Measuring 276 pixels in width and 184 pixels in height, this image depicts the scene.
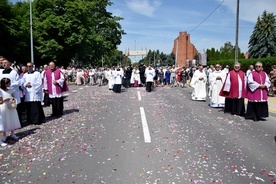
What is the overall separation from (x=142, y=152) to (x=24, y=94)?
4.94 m

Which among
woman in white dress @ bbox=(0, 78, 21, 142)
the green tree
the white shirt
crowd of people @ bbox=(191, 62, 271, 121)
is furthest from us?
the green tree

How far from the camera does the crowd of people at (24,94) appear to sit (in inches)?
291

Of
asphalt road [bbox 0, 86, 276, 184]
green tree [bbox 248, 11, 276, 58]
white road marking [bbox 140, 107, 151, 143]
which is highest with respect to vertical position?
green tree [bbox 248, 11, 276, 58]

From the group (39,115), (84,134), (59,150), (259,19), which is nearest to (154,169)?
(59,150)

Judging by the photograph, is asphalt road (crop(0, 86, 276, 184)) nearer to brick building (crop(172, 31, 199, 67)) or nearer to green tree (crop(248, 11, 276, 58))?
green tree (crop(248, 11, 276, 58))

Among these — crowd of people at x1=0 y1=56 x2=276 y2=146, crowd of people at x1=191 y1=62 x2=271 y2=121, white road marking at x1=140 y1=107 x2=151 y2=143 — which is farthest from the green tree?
white road marking at x1=140 y1=107 x2=151 y2=143

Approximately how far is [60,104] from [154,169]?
645cm

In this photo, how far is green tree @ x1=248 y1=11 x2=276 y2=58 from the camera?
187 feet

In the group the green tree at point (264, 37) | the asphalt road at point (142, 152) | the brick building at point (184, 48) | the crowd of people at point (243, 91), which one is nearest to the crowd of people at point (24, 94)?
the asphalt road at point (142, 152)

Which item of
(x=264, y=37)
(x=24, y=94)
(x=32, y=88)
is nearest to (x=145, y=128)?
(x=32, y=88)

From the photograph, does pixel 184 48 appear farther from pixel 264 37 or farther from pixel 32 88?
pixel 32 88

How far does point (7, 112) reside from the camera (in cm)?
738

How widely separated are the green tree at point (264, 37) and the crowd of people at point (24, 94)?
53.1 m

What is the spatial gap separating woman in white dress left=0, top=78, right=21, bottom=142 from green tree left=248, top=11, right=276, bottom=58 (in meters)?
56.1
